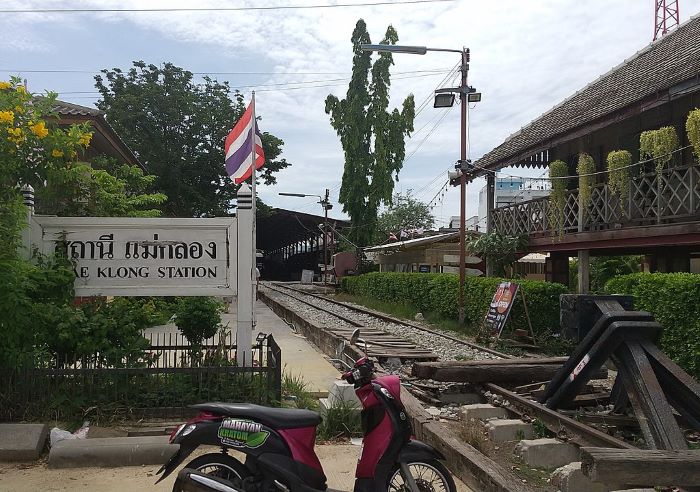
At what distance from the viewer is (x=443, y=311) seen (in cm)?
1916

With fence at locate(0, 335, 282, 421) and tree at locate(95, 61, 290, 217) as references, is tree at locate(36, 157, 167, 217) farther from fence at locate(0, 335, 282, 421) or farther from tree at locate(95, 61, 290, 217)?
tree at locate(95, 61, 290, 217)

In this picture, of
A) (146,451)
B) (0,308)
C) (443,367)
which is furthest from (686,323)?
(0,308)

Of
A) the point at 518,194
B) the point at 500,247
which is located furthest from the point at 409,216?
the point at 500,247

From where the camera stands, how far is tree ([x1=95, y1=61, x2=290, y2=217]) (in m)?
29.7

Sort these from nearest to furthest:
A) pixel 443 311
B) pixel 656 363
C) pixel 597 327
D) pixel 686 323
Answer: pixel 656 363 < pixel 597 327 < pixel 686 323 < pixel 443 311

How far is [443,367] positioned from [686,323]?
3.64 meters

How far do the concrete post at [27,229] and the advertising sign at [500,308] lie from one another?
9.68 metres

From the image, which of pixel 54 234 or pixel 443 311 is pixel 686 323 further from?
pixel 443 311

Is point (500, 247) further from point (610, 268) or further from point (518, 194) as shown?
point (518, 194)

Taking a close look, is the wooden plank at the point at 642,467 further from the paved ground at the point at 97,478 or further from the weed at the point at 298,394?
the weed at the point at 298,394

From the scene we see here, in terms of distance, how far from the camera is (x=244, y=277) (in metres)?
6.95

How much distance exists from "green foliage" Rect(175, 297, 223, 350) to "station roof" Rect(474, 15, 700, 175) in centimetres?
971

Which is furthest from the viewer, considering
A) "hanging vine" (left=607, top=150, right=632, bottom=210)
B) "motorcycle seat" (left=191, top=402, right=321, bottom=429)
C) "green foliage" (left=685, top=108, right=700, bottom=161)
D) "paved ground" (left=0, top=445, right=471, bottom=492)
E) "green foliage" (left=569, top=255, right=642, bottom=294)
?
"green foliage" (left=569, top=255, right=642, bottom=294)

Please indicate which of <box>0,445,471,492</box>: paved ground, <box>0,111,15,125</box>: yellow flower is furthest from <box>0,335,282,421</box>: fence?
<box>0,111,15,125</box>: yellow flower
